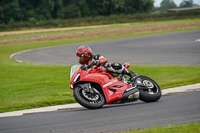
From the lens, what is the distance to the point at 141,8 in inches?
4353

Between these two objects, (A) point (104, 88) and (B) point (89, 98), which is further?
(A) point (104, 88)

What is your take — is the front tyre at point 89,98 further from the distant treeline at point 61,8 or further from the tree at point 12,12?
the tree at point 12,12

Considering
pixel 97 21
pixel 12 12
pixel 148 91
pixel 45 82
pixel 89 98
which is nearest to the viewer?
pixel 89 98

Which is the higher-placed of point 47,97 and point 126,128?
point 126,128

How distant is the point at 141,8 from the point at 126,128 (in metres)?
106

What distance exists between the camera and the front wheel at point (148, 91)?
30.1ft

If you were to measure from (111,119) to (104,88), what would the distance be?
1.69 metres

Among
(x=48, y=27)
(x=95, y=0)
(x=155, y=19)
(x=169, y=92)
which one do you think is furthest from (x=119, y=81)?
(x=95, y=0)

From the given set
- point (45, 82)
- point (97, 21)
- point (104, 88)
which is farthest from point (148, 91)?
point (97, 21)

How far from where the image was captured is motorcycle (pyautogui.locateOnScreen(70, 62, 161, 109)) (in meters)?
8.59

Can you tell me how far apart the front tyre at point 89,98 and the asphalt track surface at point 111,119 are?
0.16m

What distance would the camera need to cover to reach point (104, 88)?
28.9 ft

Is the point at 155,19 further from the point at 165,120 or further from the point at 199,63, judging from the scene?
the point at 165,120

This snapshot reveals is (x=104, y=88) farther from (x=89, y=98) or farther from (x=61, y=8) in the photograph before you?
(x=61, y=8)
